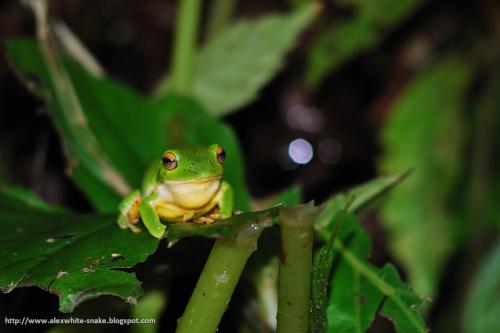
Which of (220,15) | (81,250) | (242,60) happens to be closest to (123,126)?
Result: (242,60)

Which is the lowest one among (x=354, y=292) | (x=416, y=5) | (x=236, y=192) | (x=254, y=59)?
(x=354, y=292)

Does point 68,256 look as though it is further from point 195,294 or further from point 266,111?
point 266,111

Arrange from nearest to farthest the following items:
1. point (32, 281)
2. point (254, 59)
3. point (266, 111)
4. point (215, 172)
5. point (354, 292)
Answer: point (32, 281) < point (354, 292) < point (215, 172) < point (254, 59) < point (266, 111)

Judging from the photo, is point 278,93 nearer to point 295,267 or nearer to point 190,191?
point 190,191

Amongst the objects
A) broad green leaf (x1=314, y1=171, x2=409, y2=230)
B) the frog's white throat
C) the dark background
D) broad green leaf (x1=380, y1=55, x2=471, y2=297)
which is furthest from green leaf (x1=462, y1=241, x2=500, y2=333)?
the frog's white throat

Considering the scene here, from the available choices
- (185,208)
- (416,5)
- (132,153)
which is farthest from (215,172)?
(416,5)
